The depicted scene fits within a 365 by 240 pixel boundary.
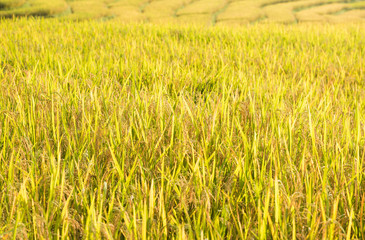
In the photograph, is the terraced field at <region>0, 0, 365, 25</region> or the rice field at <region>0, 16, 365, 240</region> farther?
the terraced field at <region>0, 0, 365, 25</region>

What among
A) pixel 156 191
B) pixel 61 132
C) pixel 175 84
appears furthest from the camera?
pixel 175 84

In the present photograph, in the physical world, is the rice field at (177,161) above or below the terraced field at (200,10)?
below

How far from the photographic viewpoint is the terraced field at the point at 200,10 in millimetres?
6840

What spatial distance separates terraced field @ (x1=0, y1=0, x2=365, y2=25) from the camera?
6.84 meters

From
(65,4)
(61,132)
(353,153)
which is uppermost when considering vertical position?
Result: (65,4)

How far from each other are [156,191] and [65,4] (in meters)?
7.42

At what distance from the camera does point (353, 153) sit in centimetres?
96

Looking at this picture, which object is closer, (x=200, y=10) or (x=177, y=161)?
(x=177, y=161)

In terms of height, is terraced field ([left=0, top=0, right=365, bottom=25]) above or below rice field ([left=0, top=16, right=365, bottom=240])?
above

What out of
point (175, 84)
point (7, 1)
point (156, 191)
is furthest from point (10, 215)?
point (7, 1)

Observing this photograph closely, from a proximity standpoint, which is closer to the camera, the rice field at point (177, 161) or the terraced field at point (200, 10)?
the rice field at point (177, 161)

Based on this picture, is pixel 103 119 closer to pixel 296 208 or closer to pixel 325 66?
pixel 296 208

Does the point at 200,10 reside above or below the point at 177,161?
above

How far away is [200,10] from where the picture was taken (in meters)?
7.62
